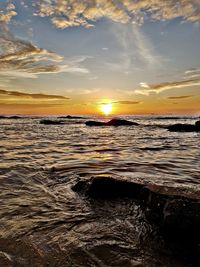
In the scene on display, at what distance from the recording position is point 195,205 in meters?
4.02

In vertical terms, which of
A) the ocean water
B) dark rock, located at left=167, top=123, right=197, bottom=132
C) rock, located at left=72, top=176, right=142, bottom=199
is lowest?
the ocean water

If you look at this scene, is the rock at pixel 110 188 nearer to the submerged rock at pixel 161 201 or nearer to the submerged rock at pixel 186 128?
the submerged rock at pixel 161 201

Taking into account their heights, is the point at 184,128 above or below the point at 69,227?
above

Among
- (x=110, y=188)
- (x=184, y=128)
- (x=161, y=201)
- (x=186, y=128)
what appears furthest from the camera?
(x=184, y=128)

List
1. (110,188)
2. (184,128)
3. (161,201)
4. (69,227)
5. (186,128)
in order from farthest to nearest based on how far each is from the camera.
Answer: (184,128) → (186,128) → (110,188) → (161,201) → (69,227)

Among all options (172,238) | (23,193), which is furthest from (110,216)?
(23,193)

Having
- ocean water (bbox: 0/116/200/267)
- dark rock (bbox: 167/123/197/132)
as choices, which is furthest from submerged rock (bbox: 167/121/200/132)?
ocean water (bbox: 0/116/200/267)

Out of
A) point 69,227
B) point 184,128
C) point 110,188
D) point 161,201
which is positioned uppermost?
point 184,128

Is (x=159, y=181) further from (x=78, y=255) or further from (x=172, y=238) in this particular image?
(x=78, y=255)

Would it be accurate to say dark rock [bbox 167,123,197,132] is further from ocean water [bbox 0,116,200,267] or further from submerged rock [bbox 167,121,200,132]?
ocean water [bbox 0,116,200,267]

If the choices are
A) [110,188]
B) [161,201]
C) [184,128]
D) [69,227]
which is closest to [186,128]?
[184,128]

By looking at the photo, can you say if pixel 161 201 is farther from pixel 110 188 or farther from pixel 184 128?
pixel 184 128

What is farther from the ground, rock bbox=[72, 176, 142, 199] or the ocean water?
rock bbox=[72, 176, 142, 199]

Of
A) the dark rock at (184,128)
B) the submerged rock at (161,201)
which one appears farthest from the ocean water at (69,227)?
the dark rock at (184,128)
